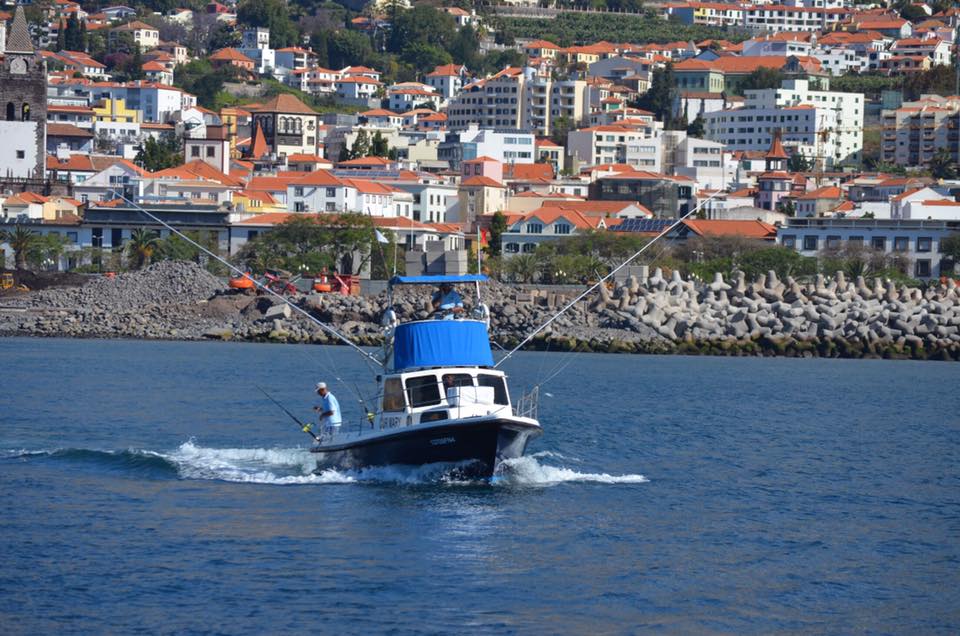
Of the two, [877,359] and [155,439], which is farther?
[877,359]

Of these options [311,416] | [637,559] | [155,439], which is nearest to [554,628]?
[637,559]

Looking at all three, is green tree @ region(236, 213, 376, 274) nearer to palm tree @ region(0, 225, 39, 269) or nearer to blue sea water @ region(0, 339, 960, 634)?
palm tree @ region(0, 225, 39, 269)

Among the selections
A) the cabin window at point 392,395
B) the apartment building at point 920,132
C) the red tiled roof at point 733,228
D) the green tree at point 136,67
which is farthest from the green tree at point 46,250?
the green tree at point 136,67

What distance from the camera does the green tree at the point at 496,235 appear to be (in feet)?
354

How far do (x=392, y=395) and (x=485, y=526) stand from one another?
445 centimetres

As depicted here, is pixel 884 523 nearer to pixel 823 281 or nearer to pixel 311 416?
pixel 311 416

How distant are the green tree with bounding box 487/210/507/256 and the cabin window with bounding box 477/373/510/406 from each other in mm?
75989

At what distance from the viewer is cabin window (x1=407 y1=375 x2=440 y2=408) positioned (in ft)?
101

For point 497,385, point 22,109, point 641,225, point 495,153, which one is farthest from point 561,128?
point 497,385

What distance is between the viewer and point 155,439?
37.4 m

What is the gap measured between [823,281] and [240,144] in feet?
283

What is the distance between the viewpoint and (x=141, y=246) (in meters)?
92.7

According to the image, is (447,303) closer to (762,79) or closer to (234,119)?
(234,119)

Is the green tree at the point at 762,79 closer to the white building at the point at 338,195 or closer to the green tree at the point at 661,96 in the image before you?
the green tree at the point at 661,96
